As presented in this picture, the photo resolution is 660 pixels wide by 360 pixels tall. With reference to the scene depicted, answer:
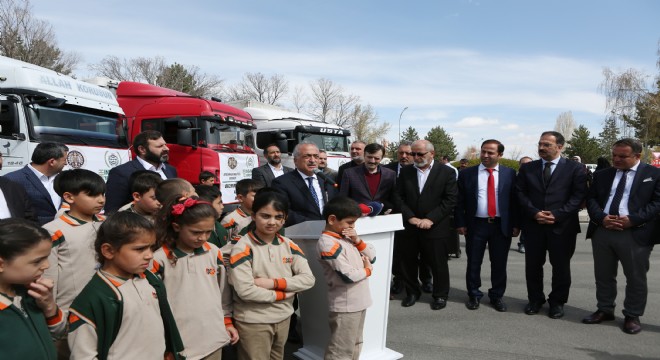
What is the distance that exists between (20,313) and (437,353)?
3.06 m

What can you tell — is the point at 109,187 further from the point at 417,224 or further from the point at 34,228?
the point at 417,224

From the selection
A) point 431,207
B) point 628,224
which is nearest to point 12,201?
point 431,207

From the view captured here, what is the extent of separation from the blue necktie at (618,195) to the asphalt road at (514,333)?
1.12m

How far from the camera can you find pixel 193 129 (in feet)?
31.2

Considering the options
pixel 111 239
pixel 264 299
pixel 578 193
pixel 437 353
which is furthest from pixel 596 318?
pixel 111 239

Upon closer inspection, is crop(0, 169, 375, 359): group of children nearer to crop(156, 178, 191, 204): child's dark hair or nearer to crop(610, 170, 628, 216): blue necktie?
crop(156, 178, 191, 204): child's dark hair

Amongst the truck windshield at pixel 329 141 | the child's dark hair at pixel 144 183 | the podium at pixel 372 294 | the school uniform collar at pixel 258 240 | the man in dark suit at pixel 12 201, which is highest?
the truck windshield at pixel 329 141

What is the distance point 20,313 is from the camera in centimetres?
163

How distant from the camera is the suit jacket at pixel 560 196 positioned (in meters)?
4.60

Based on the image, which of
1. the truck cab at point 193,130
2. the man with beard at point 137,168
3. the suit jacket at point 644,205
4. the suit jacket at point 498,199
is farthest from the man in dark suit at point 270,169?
the suit jacket at point 644,205

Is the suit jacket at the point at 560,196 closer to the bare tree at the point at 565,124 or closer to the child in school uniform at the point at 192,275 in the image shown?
the child in school uniform at the point at 192,275

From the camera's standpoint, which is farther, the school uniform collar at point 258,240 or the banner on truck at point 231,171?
the banner on truck at point 231,171

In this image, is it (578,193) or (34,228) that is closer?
(34,228)

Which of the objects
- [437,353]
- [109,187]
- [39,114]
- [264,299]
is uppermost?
[39,114]
